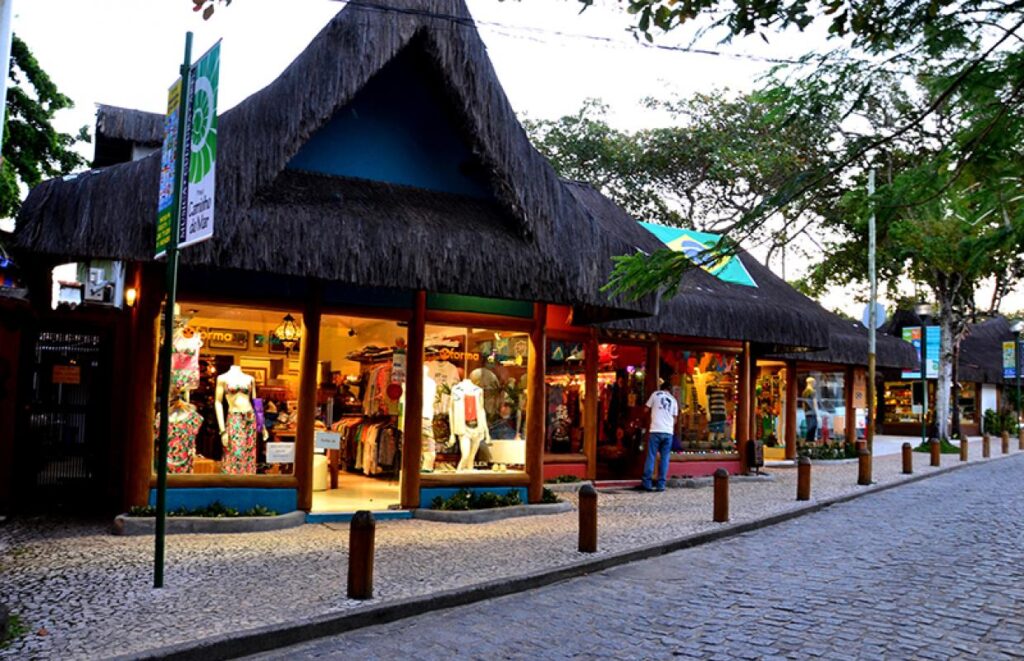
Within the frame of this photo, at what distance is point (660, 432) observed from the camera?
49.0ft

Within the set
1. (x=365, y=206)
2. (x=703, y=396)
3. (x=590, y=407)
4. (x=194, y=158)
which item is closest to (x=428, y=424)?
(x=365, y=206)

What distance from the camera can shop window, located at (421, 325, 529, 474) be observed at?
1212cm

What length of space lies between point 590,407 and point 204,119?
386 inches

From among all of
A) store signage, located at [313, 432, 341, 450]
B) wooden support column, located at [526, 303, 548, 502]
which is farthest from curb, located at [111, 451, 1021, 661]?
store signage, located at [313, 432, 341, 450]

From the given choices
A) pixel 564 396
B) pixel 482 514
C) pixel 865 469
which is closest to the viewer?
pixel 482 514

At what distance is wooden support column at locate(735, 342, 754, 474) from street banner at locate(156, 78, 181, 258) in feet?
42.5

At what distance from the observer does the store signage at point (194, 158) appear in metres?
6.86

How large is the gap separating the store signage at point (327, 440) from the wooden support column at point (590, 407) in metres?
5.32

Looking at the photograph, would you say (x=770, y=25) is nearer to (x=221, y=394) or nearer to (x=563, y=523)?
(x=563, y=523)

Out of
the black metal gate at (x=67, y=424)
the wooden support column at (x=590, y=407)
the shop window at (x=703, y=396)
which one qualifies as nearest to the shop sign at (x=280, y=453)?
the black metal gate at (x=67, y=424)

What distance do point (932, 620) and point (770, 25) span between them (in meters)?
4.58

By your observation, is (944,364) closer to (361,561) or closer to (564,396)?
(564,396)

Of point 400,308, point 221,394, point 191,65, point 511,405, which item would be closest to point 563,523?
point 511,405

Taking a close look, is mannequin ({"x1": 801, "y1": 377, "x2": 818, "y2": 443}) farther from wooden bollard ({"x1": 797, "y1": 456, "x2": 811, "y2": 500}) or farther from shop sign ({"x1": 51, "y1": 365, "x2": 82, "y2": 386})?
shop sign ({"x1": 51, "y1": 365, "x2": 82, "y2": 386})
